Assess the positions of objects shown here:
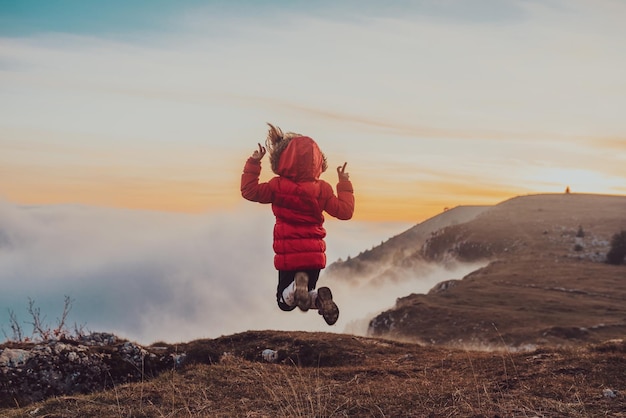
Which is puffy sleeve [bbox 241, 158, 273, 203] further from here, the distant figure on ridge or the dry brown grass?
the dry brown grass

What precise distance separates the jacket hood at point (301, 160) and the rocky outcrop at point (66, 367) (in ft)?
34.4

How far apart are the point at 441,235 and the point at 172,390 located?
152m

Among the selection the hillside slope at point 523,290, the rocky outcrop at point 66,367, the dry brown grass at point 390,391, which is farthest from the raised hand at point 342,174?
the hillside slope at point 523,290

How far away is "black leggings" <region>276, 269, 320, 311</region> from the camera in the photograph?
873 centimetres

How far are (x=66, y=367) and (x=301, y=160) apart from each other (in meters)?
11.8

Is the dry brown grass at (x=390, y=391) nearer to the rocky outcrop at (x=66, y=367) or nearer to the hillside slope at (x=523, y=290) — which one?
the rocky outcrop at (x=66, y=367)

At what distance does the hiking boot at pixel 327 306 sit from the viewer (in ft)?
26.4

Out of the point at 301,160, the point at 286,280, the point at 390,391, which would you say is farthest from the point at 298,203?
the point at 390,391

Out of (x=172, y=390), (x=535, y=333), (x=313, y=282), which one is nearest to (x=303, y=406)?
(x=172, y=390)

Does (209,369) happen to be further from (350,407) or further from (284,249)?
(284,249)

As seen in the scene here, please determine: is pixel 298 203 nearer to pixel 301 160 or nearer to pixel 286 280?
pixel 301 160

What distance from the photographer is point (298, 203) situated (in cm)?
846

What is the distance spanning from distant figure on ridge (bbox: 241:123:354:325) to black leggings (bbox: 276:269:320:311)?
0.04ft

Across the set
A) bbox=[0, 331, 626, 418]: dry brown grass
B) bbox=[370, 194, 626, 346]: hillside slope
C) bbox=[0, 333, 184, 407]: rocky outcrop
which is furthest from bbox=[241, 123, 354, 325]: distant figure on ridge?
bbox=[370, 194, 626, 346]: hillside slope
